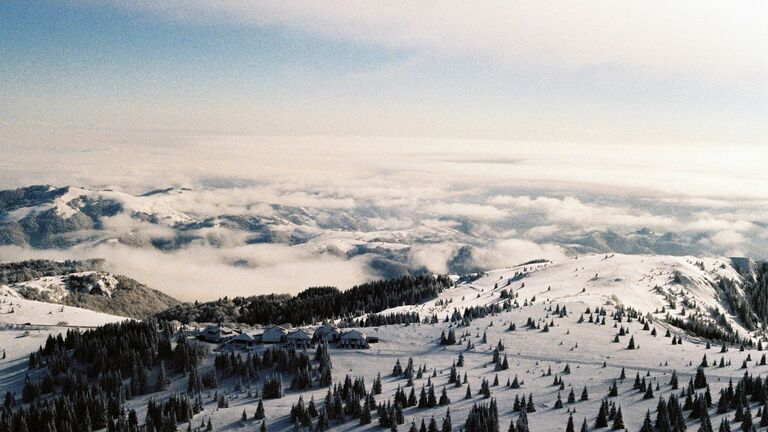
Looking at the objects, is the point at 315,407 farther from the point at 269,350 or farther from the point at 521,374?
the point at 521,374

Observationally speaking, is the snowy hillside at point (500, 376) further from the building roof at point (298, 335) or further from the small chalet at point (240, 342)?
the building roof at point (298, 335)

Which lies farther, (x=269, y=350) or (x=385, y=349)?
(x=385, y=349)

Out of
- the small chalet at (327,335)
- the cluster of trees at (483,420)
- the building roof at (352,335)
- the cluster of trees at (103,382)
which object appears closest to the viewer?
the cluster of trees at (483,420)

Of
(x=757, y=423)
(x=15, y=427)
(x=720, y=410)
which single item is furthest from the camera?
(x=15, y=427)

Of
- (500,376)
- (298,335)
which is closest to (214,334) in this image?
(298,335)

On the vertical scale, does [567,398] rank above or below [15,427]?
above

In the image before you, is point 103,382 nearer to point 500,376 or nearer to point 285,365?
point 285,365

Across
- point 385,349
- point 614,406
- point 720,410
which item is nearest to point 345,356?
point 385,349

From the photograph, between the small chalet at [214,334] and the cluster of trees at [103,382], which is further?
the small chalet at [214,334]

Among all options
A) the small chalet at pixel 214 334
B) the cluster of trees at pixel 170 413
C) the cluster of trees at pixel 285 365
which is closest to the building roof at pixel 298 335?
the cluster of trees at pixel 285 365

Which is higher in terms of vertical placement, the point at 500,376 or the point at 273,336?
the point at 273,336

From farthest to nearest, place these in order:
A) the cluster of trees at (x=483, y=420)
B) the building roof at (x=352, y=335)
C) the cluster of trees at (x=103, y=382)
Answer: the building roof at (x=352, y=335) → the cluster of trees at (x=103, y=382) → the cluster of trees at (x=483, y=420)
